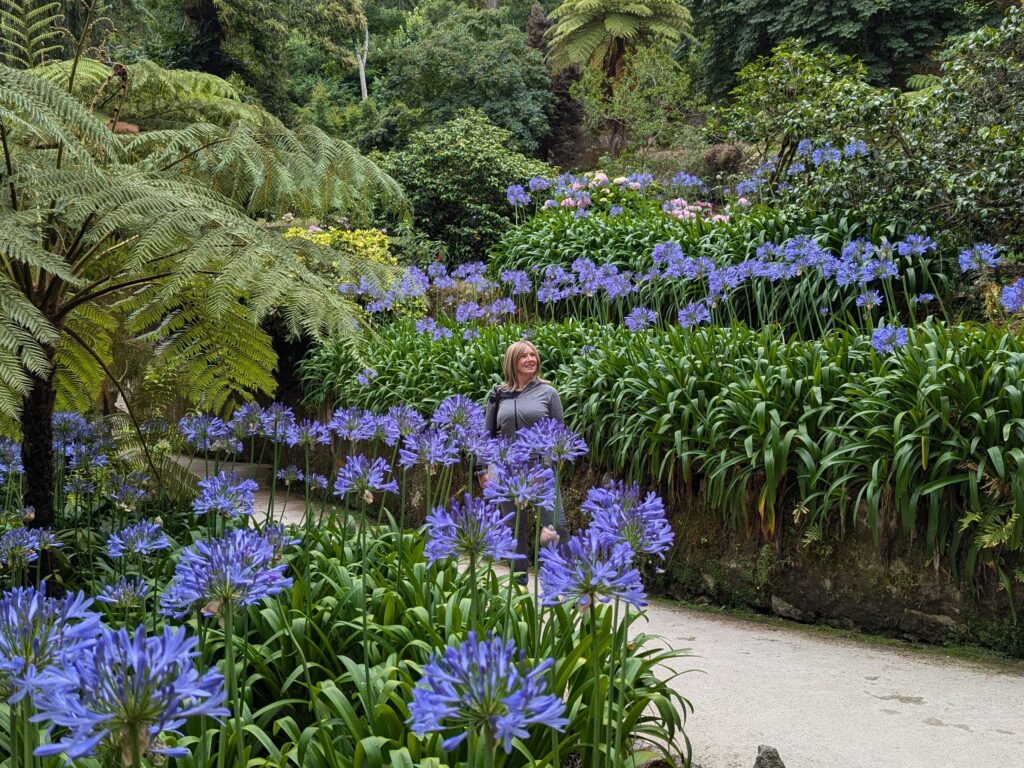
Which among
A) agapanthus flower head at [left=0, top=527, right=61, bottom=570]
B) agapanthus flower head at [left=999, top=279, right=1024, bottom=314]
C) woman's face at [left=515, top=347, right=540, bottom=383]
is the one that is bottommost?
agapanthus flower head at [left=0, top=527, right=61, bottom=570]

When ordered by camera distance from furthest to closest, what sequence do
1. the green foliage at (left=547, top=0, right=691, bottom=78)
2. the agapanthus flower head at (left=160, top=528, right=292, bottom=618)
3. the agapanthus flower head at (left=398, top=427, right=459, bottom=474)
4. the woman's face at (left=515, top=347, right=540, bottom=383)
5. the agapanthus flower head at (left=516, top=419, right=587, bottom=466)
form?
the green foliage at (left=547, top=0, right=691, bottom=78), the woman's face at (left=515, top=347, right=540, bottom=383), the agapanthus flower head at (left=398, top=427, right=459, bottom=474), the agapanthus flower head at (left=516, top=419, right=587, bottom=466), the agapanthus flower head at (left=160, top=528, right=292, bottom=618)

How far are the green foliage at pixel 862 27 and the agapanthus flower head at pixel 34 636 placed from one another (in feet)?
57.4

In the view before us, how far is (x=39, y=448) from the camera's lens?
134 inches

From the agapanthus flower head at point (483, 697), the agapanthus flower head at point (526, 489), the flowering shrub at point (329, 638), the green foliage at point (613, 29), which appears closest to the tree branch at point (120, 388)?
the flowering shrub at point (329, 638)

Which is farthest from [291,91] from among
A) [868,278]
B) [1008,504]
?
[1008,504]

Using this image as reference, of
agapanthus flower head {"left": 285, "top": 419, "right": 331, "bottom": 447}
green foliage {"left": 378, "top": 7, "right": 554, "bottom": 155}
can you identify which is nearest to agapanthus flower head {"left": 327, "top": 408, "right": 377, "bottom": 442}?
agapanthus flower head {"left": 285, "top": 419, "right": 331, "bottom": 447}

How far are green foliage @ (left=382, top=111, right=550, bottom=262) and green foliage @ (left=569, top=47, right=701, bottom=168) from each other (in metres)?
2.57

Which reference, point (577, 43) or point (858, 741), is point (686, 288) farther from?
point (577, 43)

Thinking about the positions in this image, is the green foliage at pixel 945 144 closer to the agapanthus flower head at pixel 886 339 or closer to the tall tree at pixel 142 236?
the agapanthus flower head at pixel 886 339

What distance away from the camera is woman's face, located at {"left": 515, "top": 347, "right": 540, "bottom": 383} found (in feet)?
15.4

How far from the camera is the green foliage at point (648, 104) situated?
1414cm

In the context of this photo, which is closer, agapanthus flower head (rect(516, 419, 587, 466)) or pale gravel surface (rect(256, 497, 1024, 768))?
agapanthus flower head (rect(516, 419, 587, 466))

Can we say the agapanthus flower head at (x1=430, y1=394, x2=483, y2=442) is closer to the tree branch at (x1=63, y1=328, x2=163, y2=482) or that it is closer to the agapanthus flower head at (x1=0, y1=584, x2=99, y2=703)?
the tree branch at (x1=63, y1=328, x2=163, y2=482)

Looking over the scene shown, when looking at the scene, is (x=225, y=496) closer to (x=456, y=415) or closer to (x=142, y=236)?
(x=456, y=415)
